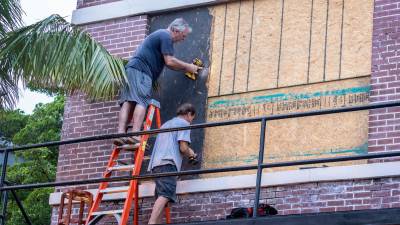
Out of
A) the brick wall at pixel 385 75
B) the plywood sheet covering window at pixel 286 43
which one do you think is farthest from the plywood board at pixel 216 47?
the brick wall at pixel 385 75

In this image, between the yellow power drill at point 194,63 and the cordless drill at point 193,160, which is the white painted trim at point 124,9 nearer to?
the yellow power drill at point 194,63

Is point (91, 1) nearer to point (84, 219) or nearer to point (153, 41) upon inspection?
point (153, 41)

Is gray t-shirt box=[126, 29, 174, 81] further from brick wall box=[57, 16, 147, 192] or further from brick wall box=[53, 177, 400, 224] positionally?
brick wall box=[53, 177, 400, 224]

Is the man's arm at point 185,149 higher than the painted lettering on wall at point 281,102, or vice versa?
the painted lettering on wall at point 281,102

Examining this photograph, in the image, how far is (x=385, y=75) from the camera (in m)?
12.9

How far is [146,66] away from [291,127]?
1902mm

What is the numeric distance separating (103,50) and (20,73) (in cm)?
106

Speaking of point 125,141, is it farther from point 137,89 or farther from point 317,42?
point 317,42

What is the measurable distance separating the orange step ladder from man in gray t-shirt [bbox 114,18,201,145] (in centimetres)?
16

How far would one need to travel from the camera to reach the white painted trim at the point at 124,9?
14680 mm

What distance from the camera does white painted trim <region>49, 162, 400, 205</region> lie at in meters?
12.3

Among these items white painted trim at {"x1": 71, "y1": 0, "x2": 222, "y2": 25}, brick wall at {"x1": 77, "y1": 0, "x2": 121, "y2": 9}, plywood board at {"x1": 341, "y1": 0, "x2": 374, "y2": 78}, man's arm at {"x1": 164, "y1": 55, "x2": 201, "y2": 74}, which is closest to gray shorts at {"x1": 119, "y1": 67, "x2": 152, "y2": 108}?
man's arm at {"x1": 164, "y1": 55, "x2": 201, "y2": 74}

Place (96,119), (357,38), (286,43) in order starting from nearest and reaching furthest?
1. (357,38)
2. (286,43)
3. (96,119)

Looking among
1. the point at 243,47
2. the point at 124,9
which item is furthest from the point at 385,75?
the point at 124,9
